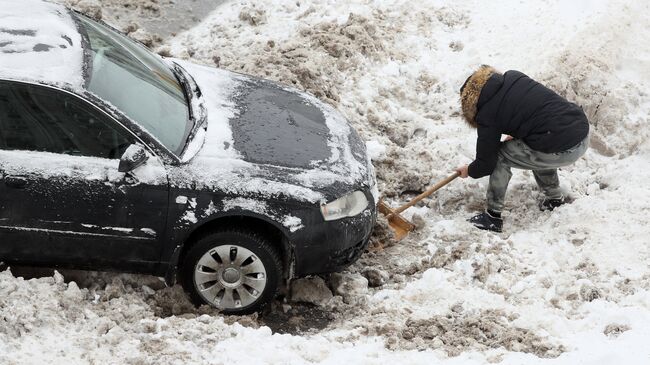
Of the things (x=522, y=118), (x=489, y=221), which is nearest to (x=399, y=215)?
(x=489, y=221)

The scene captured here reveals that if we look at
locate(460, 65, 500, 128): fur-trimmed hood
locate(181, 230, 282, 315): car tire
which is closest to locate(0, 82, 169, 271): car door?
locate(181, 230, 282, 315): car tire

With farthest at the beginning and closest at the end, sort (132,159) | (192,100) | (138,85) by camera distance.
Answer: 1. (192,100)
2. (138,85)
3. (132,159)

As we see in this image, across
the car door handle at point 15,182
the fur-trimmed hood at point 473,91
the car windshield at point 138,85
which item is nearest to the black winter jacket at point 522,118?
the fur-trimmed hood at point 473,91

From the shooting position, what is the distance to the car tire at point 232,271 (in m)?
5.16

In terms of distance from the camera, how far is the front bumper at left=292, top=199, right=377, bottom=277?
5270mm

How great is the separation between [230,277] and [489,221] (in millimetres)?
2524

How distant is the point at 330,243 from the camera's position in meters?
5.36

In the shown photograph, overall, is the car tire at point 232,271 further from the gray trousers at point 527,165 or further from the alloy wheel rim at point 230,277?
the gray trousers at point 527,165

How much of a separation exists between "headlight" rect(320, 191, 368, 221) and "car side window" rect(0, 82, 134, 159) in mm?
1397

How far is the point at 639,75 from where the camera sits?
332 inches

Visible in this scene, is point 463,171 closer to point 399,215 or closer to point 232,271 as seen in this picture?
point 399,215

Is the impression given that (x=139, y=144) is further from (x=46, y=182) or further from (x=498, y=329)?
(x=498, y=329)

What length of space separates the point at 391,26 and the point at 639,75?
2820mm

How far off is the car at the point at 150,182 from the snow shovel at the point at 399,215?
93 centimetres
